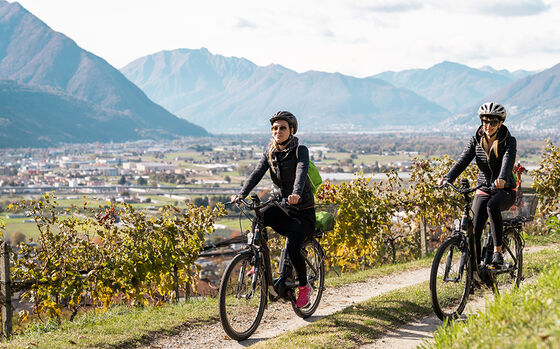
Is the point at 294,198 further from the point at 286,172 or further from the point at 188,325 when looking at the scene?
the point at 188,325

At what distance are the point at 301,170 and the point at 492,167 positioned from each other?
241cm

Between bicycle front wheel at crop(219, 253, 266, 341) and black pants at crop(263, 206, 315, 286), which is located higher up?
black pants at crop(263, 206, 315, 286)

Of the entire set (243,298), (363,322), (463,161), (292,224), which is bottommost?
(363,322)

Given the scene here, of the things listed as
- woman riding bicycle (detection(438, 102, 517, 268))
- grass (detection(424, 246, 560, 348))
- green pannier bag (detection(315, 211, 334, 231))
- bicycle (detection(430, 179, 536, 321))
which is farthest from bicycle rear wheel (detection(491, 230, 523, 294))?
grass (detection(424, 246, 560, 348))

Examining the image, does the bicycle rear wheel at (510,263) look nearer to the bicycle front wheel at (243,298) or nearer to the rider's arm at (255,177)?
the bicycle front wheel at (243,298)

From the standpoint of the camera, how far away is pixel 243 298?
6438mm

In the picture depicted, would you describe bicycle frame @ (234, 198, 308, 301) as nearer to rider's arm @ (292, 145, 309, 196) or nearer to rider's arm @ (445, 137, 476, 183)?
rider's arm @ (292, 145, 309, 196)

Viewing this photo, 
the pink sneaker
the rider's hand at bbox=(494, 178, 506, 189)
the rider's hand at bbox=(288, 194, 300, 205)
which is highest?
the rider's hand at bbox=(494, 178, 506, 189)

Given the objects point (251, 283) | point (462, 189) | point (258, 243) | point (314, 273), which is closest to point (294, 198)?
Result: point (258, 243)

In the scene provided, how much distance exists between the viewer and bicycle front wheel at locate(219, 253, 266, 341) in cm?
621

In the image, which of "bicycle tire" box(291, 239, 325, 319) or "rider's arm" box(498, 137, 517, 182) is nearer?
"rider's arm" box(498, 137, 517, 182)

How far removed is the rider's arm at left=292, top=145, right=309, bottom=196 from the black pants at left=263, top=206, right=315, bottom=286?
438 millimetres

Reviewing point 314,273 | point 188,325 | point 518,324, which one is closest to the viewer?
point 518,324

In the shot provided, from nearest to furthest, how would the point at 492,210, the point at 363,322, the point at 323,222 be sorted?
the point at 363,322 < the point at 492,210 < the point at 323,222
